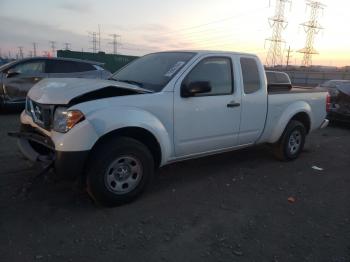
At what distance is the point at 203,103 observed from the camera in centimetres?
458

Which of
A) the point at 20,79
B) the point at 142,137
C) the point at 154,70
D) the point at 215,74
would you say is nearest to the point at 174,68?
the point at 154,70

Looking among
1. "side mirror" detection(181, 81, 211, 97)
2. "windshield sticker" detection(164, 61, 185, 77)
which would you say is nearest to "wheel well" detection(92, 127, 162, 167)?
"side mirror" detection(181, 81, 211, 97)

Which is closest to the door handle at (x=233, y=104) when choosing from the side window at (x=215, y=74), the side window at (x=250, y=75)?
the side window at (x=215, y=74)

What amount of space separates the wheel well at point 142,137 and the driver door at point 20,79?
691 centimetres

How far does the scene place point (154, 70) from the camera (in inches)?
188

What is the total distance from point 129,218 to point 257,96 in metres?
2.80

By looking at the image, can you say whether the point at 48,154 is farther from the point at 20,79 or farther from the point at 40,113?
the point at 20,79

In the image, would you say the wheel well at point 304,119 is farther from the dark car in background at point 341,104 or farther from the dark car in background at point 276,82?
the dark car in background at point 341,104

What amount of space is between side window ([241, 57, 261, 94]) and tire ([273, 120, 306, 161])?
1.18 m

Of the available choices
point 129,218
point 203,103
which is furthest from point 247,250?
point 203,103

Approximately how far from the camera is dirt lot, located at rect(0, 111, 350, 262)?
318 cm

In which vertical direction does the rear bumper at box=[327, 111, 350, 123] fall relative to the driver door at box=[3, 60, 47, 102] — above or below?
below

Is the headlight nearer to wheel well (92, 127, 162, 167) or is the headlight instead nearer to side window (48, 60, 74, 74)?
wheel well (92, 127, 162, 167)

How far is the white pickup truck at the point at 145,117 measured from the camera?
12.0 ft
